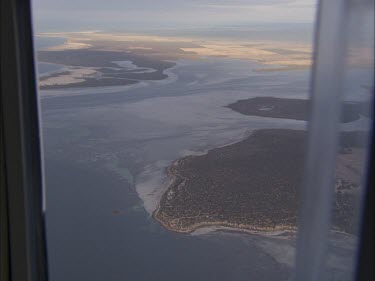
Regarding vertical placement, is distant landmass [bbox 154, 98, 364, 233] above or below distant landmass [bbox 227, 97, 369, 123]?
below

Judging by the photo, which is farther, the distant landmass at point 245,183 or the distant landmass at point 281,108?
the distant landmass at point 245,183

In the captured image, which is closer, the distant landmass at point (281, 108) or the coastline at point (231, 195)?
the distant landmass at point (281, 108)

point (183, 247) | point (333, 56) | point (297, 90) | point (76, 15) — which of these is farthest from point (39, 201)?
point (333, 56)

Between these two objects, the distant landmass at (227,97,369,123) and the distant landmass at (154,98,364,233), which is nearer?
the distant landmass at (227,97,369,123)

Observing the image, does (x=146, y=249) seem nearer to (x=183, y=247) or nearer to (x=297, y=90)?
(x=183, y=247)

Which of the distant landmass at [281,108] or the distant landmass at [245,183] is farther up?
the distant landmass at [281,108]

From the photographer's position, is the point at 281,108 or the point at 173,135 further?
the point at 173,135

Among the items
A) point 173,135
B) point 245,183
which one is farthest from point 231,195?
point 173,135

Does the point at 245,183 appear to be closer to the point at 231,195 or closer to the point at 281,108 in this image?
the point at 231,195
